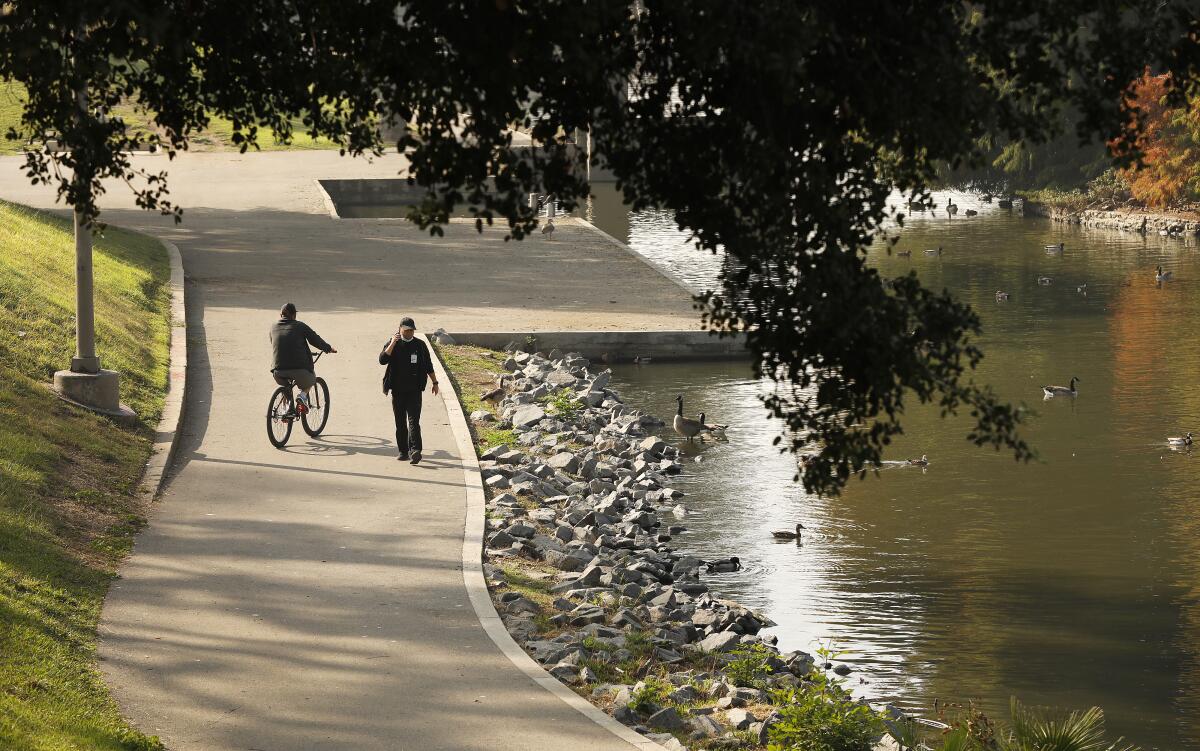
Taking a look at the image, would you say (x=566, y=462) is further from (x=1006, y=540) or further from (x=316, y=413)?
(x=1006, y=540)

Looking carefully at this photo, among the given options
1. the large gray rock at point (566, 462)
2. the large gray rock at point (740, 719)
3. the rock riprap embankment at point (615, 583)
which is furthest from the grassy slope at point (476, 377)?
the large gray rock at point (740, 719)

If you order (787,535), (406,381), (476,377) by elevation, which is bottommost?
(787,535)

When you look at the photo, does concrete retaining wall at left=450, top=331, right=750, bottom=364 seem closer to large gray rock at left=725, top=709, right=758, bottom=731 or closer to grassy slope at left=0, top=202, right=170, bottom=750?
grassy slope at left=0, top=202, right=170, bottom=750

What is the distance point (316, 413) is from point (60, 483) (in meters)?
3.83

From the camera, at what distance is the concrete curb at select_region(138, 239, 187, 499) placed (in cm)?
1568

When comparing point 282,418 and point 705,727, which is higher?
point 282,418

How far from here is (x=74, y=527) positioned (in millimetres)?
13477

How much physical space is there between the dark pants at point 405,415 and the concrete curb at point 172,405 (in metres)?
2.44

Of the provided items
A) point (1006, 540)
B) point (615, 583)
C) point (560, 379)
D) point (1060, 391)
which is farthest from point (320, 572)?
point (1060, 391)

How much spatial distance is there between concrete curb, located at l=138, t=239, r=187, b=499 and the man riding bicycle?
140cm

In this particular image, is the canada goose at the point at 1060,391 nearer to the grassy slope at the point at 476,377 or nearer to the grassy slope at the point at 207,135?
the grassy slope at the point at 476,377

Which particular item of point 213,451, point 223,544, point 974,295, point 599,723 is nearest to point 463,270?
point 974,295

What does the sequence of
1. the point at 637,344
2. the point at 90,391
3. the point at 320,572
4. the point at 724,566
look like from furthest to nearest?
the point at 637,344 → the point at 90,391 → the point at 724,566 → the point at 320,572

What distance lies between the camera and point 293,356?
57.5 feet
